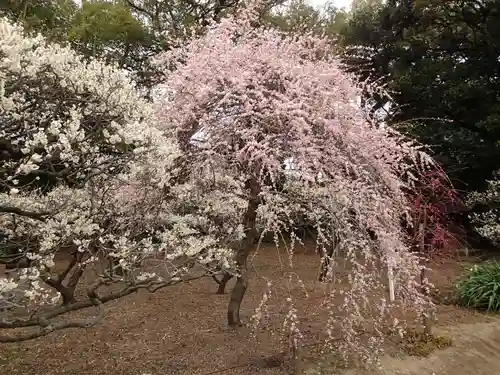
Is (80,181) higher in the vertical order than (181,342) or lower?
higher

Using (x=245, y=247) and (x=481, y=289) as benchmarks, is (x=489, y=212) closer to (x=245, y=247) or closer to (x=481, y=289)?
(x=481, y=289)

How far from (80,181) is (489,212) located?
30.8 feet

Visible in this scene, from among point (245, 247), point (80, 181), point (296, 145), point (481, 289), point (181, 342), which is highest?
point (296, 145)

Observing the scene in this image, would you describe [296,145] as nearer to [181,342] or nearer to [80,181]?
[80,181]

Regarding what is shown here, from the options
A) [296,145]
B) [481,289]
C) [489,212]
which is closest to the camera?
[296,145]

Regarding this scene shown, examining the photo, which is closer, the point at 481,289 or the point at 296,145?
the point at 296,145

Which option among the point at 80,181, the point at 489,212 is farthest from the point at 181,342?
the point at 489,212

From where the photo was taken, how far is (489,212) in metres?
10.2

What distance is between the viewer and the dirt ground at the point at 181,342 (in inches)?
187

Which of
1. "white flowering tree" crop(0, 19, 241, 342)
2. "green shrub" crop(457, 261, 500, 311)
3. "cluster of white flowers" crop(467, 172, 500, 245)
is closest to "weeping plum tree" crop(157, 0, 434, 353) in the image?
"white flowering tree" crop(0, 19, 241, 342)

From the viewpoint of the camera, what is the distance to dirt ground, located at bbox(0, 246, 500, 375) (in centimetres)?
474

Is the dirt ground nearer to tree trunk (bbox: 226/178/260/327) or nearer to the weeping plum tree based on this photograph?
tree trunk (bbox: 226/178/260/327)

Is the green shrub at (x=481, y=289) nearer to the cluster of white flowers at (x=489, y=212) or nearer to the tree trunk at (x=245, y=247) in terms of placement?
the cluster of white flowers at (x=489, y=212)

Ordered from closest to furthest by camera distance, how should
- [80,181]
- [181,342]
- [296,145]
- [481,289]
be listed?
[80,181] → [296,145] → [181,342] → [481,289]
